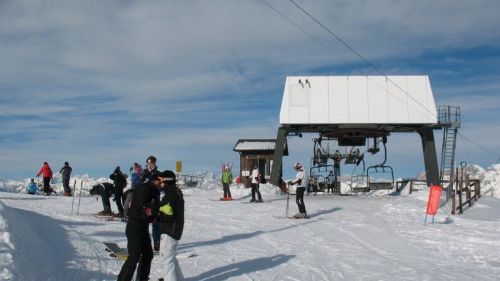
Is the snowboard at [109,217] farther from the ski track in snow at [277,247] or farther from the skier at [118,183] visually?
the ski track in snow at [277,247]

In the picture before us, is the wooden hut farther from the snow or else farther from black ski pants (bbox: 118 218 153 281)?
black ski pants (bbox: 118 218 153 281)

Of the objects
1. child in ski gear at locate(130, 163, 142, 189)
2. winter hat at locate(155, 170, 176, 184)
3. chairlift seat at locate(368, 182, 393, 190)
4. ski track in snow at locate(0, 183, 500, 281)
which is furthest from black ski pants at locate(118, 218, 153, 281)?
chairlift seat at locate(368, 182, 393, 190)

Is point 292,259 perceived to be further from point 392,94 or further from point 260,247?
point 392,94

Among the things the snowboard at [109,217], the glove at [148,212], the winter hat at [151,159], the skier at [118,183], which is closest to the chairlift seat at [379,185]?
the snowboard at [109,217]

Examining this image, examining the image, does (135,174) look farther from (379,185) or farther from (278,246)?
(379,185)

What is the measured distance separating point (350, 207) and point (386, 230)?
6.51 metres

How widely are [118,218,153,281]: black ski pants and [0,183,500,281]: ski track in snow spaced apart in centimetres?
85

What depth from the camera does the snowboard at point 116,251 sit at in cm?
855

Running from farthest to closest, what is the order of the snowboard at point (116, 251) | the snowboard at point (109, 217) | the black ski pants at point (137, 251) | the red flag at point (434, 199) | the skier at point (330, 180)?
the skier at point (330, 180)
the red flag at point (434, 199)
the snowboard at point (109, 217)
the snowboard at point (116, 251)
the black ski pants at point (137, 251)

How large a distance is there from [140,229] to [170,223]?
0.41 meters

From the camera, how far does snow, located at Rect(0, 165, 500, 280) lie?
7.43 meters

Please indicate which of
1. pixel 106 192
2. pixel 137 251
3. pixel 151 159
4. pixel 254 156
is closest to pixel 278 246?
pixel 151 159

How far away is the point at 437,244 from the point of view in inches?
493

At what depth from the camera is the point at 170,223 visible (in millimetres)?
6617
